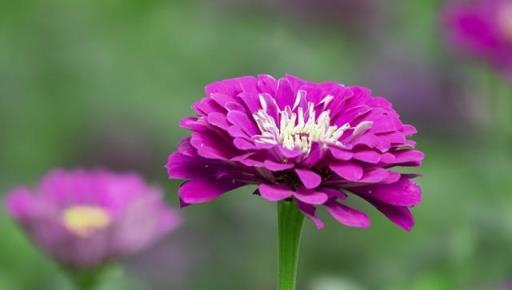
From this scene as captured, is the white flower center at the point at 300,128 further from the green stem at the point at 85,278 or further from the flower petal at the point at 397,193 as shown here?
the green stem at the point at 85,278

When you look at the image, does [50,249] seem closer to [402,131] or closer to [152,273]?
[402,131]

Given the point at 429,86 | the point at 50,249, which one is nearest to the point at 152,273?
the point at 429,86

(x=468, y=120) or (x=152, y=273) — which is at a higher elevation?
(x=468, y=120)

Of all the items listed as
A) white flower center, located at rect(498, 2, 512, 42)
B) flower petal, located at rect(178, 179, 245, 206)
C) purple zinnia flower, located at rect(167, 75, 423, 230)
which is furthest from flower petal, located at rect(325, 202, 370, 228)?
white flower center, located at rect(498, 2, 512, 42)

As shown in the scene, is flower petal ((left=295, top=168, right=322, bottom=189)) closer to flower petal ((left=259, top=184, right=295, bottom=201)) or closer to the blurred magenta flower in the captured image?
flower petal ((left=259, top=184, right=295, bottom=201))

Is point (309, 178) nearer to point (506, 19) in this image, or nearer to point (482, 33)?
point (482, 33)

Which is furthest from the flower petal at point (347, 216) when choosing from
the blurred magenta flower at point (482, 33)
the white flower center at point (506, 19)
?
the white flower center at point (506, 19)
